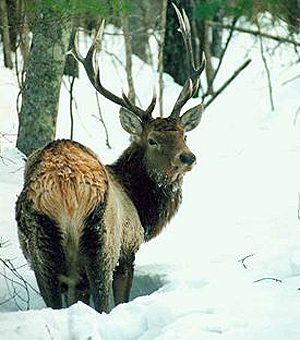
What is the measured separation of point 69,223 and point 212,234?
101 inches

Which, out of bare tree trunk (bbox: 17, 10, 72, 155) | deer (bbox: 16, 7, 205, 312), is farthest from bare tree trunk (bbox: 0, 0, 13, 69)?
deer (bbox: 16, 7, 205, 312)

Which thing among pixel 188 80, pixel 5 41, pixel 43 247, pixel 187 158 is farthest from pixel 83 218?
pixel 5 41

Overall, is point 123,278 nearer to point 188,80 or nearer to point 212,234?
point 212,234

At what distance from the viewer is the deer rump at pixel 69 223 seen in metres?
5.14

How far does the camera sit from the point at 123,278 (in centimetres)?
616

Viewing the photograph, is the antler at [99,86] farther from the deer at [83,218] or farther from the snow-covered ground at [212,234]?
the snow-covered ground at [212,234]

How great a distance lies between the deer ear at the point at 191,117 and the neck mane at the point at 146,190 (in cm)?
44

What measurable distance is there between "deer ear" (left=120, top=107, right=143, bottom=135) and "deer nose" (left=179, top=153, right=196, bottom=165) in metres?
0.55

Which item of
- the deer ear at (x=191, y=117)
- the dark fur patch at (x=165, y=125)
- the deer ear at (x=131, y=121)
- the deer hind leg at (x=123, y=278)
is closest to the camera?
the deer hind leg at (x=123, y=278)

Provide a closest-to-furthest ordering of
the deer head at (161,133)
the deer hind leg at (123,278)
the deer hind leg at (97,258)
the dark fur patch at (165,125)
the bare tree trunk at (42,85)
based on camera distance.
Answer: the deer hind leg at (97,258) → the deer hind leg at (123,278) → the deer head at (161,133) → the dark fur patch at (165,125) → the bare tree trunk at (42,85)

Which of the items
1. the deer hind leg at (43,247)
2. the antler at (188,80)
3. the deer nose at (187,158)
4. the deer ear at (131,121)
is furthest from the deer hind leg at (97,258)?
the antler at (188,80)

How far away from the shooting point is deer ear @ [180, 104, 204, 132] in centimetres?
694

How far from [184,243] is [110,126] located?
4.51 meters

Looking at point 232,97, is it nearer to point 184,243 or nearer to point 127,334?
point 184,243
